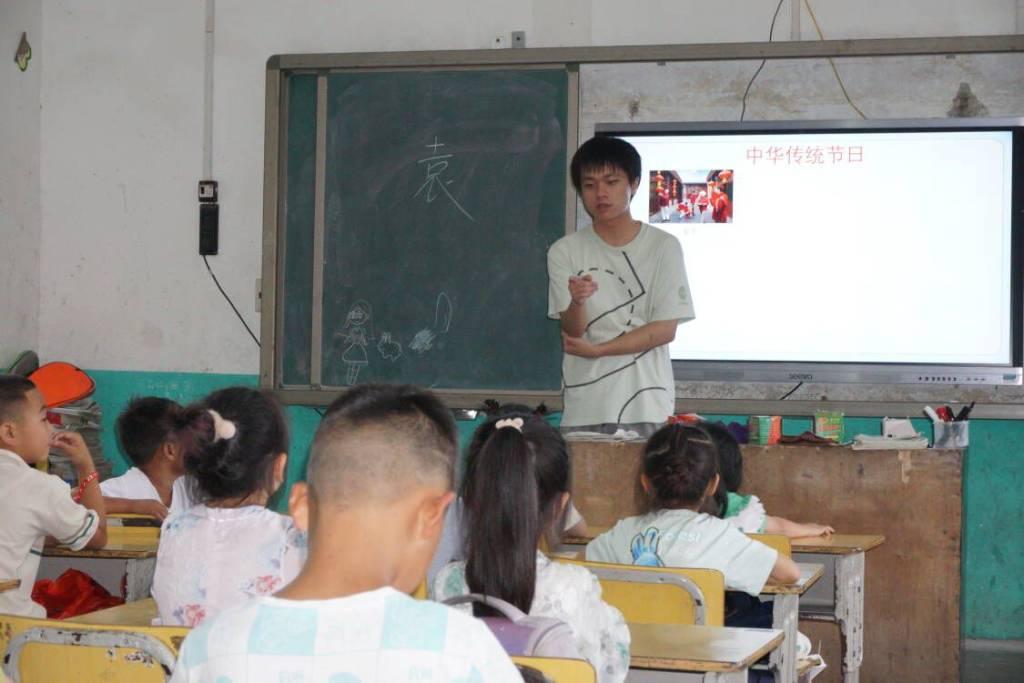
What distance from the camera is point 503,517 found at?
2.07 m

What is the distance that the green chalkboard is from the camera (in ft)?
17.3

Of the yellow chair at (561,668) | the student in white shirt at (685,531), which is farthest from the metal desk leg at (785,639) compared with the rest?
the yellow chair at (561,668)

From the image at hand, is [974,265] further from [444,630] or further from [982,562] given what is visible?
[444,630]

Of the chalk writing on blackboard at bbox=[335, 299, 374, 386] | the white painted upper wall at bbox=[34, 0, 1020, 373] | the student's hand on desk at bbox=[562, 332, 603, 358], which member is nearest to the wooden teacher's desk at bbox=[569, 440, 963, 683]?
the student's hand on desk at bbox=[562, 332, 603, 358]

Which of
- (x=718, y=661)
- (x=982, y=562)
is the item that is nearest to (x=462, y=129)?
(x=982, y=562)

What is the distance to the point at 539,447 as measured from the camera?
7.82 ft

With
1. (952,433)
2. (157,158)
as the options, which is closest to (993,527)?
(952,433)

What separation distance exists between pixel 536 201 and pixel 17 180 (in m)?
2.28

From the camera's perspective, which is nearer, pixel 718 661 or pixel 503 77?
pixel 718 661

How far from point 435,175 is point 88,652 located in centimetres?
368

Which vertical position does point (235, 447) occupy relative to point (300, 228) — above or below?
below

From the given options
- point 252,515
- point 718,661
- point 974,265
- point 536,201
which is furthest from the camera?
point 536,201

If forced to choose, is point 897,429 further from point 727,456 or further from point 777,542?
point 777,542

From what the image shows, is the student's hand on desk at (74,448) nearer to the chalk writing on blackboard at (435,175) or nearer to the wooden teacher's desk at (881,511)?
the wooden teacher's desk at (881,511)
